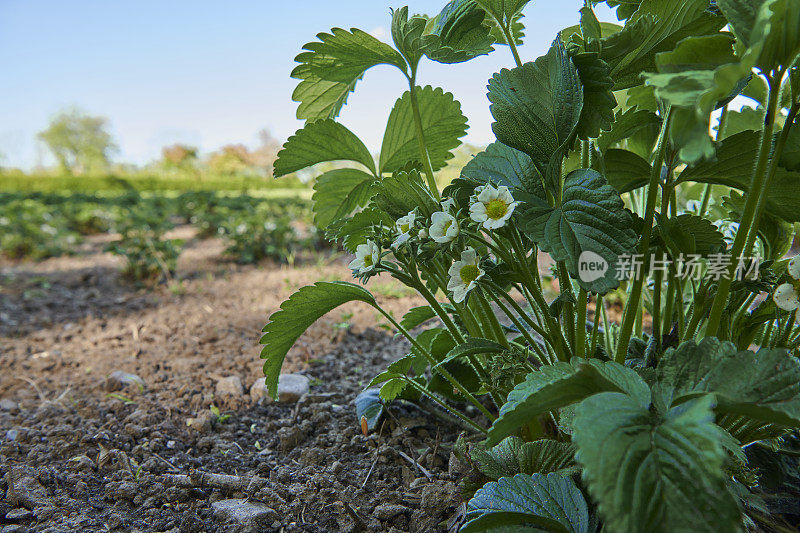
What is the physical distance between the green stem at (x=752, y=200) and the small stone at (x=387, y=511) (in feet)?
2.12

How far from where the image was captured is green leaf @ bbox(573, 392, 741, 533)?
532 mm

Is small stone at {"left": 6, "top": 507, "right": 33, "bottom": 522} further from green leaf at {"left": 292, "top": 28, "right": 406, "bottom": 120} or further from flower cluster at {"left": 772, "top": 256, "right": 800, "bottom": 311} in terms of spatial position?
flower cluster at {"left": 772, "top": 256, "right": 800, "bottom": 311}

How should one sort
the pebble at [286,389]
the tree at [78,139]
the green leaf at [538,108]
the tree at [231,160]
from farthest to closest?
the tree at [78,139] < the tree at [231,160] < the pebble at [286,389] < the green leaf at [538,108]

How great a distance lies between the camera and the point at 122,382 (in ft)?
5.66

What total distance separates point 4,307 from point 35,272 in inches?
42.5

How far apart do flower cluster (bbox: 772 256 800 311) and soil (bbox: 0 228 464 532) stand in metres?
0.65

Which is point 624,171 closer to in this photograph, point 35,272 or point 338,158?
point 338,158

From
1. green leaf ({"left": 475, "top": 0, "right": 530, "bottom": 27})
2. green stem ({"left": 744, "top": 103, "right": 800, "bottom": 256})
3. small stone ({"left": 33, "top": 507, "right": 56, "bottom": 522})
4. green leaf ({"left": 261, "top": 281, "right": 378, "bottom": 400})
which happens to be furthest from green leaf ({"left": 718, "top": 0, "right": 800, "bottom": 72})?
small stone ({"left": 33, "top": 507, "right": 56, "bottom": 522})

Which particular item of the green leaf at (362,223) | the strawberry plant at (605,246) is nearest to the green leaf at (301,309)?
the strawberry plant at (605,246)

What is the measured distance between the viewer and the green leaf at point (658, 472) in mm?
532

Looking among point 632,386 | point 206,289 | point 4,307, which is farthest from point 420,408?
point 4,307

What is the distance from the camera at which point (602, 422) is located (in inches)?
22.6

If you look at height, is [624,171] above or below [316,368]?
above

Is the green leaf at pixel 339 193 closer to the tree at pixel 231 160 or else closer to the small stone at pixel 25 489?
the small stone at pixel 25 489
